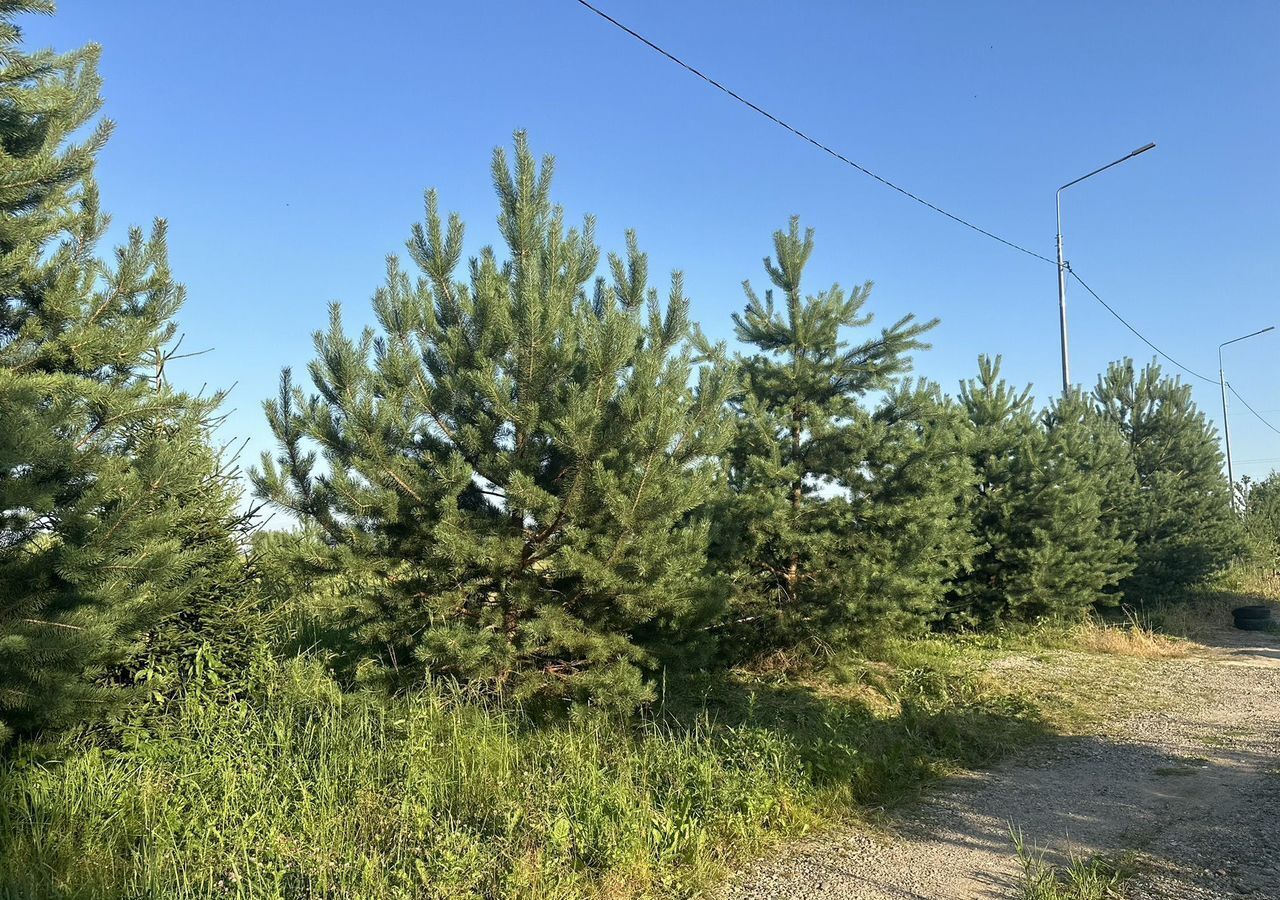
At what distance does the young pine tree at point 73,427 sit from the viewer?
430 centimetres

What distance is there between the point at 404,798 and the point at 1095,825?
4064 mm

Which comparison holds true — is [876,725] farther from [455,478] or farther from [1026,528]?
[1026,528]

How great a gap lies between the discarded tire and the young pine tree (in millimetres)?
18868

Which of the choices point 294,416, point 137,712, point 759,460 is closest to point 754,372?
point 759,460

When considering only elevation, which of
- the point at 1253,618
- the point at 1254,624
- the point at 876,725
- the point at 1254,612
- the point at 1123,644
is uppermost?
the point at 1254,612

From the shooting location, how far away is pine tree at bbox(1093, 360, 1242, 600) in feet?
55.7

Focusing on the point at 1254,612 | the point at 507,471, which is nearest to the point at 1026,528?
the point at 1254,612

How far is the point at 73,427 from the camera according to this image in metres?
4.57

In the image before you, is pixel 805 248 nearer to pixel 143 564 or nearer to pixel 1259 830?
pixel 1259 830

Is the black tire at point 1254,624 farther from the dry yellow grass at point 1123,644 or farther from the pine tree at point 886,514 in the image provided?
the pine tree at point 886,514

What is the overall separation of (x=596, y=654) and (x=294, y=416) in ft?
9.43

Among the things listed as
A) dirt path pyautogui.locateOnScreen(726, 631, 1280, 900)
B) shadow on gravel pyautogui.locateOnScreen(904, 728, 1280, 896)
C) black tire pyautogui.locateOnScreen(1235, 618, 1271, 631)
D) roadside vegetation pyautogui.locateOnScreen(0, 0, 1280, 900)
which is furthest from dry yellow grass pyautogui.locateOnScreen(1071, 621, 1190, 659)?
shadow on gravel pyautogui.locateOnScreen(904, 728, 1280, 896)

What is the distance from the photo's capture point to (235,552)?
20.1ft

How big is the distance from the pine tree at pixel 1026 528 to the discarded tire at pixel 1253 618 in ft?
15.1
